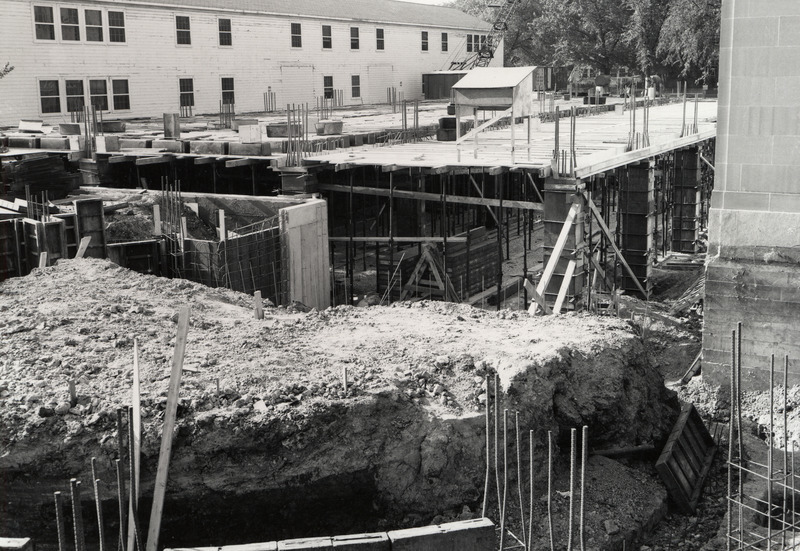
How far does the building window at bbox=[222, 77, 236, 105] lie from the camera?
142 ft

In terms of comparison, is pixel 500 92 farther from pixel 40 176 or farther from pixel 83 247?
pixel 40 176

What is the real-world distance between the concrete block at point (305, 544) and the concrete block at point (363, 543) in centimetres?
7

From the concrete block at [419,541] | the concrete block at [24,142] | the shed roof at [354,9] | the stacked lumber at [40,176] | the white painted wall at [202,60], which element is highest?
the shed roof at [354,9]

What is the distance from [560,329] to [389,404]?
3.90 meters

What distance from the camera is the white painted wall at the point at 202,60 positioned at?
3512 cm

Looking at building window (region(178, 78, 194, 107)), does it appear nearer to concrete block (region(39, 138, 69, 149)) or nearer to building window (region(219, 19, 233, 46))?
building window (region(219, 19, 233, 46))

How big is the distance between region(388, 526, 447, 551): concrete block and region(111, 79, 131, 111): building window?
3194 centimetres

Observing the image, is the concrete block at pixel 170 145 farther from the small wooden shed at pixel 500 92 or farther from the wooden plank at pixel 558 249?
the wooden plank at pixel 558 249

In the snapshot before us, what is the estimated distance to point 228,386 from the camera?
39.1ft

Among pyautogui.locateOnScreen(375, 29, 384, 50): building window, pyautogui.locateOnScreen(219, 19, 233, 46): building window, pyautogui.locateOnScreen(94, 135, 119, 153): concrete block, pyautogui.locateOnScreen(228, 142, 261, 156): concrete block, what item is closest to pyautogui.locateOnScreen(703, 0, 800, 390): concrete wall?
pyautogui.locateOnScreen(228, 142, 261, 156): concrete block

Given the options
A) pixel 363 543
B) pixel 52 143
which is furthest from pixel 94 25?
pixel 363 543

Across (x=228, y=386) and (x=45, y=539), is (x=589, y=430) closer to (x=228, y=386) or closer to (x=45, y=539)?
(x=228, y=386)

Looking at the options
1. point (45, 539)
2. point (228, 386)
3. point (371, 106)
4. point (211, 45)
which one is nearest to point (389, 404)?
point (228, 386)

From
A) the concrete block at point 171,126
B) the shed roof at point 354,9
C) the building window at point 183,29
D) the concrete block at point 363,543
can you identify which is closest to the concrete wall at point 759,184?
the concrete block at point 363,543
